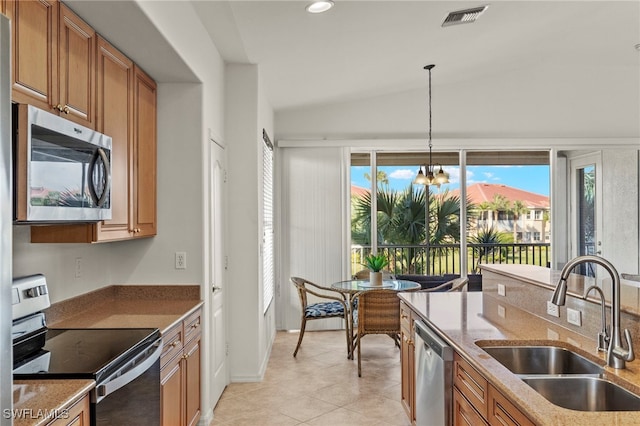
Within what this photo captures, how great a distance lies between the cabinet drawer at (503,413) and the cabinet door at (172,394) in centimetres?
152

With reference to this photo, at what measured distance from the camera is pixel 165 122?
3146 millimetres

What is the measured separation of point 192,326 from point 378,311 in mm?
1906

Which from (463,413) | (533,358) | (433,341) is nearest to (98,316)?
(433,341)

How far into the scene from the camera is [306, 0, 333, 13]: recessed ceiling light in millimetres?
2971

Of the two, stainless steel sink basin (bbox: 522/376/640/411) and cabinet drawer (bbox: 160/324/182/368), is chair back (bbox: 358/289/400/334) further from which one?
stainless steel sink basin (bbox: 522/376/640/411)

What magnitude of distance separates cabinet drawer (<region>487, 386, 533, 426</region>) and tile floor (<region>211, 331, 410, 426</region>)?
1.72 meters

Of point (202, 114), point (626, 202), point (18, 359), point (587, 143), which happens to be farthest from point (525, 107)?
point (18, 359)

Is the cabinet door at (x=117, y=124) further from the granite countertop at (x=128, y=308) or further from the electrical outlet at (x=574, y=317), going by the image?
the electrical outlet at (x=574, y=317)

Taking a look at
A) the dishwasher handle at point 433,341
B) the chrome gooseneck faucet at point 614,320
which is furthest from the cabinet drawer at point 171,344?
the chrome gooseneck faucet at point 614,320

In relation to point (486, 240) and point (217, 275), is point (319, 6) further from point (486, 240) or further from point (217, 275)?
point (486, 240)

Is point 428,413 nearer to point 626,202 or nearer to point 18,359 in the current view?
point 18,359

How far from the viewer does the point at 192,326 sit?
112 inches

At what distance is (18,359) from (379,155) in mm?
4994

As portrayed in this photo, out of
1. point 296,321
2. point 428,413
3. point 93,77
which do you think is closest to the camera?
point 93,77
